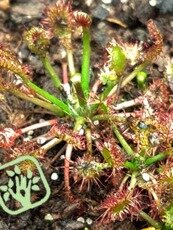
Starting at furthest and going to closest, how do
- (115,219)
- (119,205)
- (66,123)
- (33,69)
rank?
(33,69) < (66,123) < (115,219) < (119,205)

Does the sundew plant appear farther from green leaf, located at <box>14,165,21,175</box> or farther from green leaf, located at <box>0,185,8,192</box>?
green leaf, located at <box>0,185,8,192</box>

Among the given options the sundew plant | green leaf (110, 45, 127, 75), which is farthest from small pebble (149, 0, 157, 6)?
green leaf (110, 45, 127, 75)

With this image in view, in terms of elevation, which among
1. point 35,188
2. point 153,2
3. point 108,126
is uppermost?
point 153,2

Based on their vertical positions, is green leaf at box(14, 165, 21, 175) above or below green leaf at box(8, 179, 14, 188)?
above

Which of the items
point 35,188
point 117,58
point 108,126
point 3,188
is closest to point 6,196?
point 3,188

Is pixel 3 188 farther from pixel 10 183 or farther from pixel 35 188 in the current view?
pixel 35 188

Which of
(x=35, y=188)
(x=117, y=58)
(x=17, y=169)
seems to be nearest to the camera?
(x=117, y=58)

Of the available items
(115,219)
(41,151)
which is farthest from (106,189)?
(41,151)

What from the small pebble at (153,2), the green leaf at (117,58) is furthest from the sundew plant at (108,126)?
the small pebble at (153,2)

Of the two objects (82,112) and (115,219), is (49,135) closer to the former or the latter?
(82,112)
